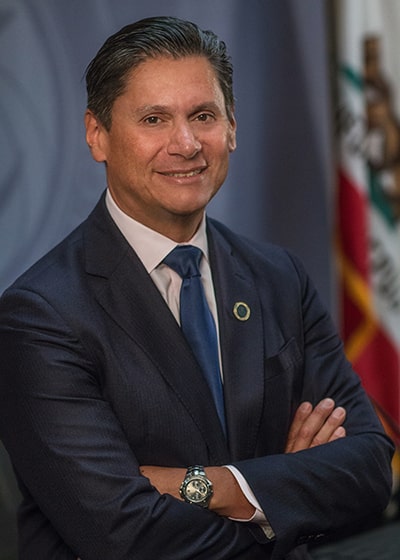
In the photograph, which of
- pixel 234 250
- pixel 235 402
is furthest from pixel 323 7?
pixel 235 402

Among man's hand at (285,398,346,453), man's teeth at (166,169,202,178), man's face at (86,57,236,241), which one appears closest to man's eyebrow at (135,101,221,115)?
man's face at (86,57,236,241)

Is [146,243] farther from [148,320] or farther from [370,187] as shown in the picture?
[370,187]

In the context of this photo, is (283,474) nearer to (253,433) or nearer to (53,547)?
(253,433)

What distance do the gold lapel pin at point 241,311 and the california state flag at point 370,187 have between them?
2222 millimetres

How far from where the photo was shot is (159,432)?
7.81 feet

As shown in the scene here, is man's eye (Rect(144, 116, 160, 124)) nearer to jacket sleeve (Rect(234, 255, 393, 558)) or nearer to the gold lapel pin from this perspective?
the gold lapel pin

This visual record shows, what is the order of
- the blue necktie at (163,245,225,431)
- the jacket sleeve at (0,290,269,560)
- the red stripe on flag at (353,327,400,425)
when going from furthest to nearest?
the red stripe on flag at (353,327,400,425) < the blue necktie at (163,245,225,431) < the jacket sleeve at (0,290,269,560)

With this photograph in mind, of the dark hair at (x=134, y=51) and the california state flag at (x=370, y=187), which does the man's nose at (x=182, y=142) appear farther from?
the california state flag at (x=370, y=187)

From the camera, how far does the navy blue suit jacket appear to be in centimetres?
229

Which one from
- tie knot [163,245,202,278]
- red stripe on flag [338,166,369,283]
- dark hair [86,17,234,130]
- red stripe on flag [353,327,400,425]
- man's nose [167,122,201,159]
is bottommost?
red stripe on flag [353,327,400,425]

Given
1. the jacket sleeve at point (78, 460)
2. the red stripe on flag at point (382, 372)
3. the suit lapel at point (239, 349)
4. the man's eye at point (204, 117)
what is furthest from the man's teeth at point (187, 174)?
the red stripe on flag at point (382, 372)

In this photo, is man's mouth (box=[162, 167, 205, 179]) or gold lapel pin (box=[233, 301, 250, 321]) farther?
gold lapel pin (box=[233, 301, 250, 321])

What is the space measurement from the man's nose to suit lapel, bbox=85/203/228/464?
9.2 inches

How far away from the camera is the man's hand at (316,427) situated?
2621 mm
